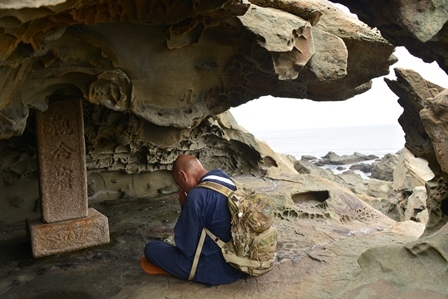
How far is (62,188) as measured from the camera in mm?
4844

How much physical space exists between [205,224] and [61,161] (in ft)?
7.36

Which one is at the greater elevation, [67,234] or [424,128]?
[424,128]

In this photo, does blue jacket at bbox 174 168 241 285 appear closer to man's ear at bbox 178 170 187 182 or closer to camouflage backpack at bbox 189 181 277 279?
camouflage backpack at bbox 189 181 277 279

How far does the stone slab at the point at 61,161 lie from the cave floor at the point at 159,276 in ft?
1.78

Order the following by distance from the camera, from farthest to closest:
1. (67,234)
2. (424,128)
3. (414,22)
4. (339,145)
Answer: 1. (339,145)
2. (67,234)
3. (424,128)
4. (414,22)

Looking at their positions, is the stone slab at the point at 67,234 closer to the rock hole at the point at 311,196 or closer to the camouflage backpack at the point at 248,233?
the camouflage backpack at the point at 248,233

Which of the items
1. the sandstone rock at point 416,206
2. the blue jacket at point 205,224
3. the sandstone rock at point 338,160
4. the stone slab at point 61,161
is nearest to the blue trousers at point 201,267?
the blue jacket at point 205,224

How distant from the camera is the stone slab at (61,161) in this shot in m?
4.71


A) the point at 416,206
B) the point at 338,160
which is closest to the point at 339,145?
the point at 338,160

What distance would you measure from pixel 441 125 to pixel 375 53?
2.97 metres

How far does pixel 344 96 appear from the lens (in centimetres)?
691

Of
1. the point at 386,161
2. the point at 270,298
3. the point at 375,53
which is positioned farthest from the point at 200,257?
the point at 386,161

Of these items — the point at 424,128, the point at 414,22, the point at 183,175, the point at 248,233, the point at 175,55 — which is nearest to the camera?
the point at 414,22

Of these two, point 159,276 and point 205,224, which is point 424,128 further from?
point 159,276
